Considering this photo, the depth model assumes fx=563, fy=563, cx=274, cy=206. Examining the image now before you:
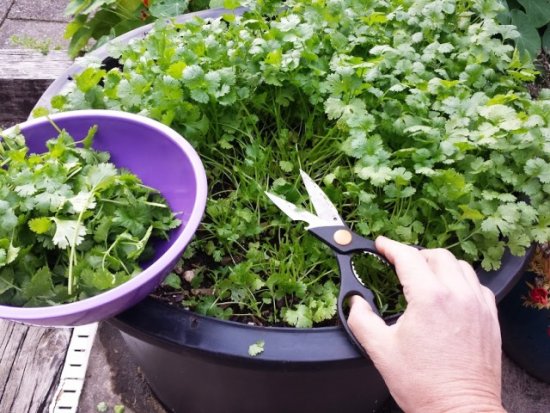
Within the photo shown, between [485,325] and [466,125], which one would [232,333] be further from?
[466,125]

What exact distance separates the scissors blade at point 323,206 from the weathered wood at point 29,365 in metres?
0.80

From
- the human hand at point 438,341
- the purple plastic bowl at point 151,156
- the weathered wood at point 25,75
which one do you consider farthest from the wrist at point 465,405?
the weathered wood at point 25,75

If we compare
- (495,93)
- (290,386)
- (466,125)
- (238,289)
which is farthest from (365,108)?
(290,386)

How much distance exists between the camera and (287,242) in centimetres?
97

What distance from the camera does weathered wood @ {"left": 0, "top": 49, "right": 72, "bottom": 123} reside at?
168cm

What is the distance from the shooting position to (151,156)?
0.91 meters

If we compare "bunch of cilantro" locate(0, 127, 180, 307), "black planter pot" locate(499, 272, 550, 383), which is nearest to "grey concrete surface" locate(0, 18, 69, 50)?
"bunch of cilantro" locate(0, 127, 180, 307)

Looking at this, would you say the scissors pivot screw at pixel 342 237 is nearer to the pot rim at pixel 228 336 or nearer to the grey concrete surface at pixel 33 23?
the pot rim at pixel 228 336

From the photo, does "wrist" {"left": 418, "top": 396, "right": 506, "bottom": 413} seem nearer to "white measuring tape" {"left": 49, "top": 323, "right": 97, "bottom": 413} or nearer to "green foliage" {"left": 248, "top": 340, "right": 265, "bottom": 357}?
"green foliage" {"left": 248, "top": 340, "right": 265, "bottom": 357}

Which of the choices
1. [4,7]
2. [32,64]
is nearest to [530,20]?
[32,64]

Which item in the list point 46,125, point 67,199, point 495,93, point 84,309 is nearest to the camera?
point 84,309

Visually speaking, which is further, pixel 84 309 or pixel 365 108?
pixel 365 108

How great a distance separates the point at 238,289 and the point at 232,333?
13cm

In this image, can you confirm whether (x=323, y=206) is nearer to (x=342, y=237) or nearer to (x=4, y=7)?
(x=342, y=237)
